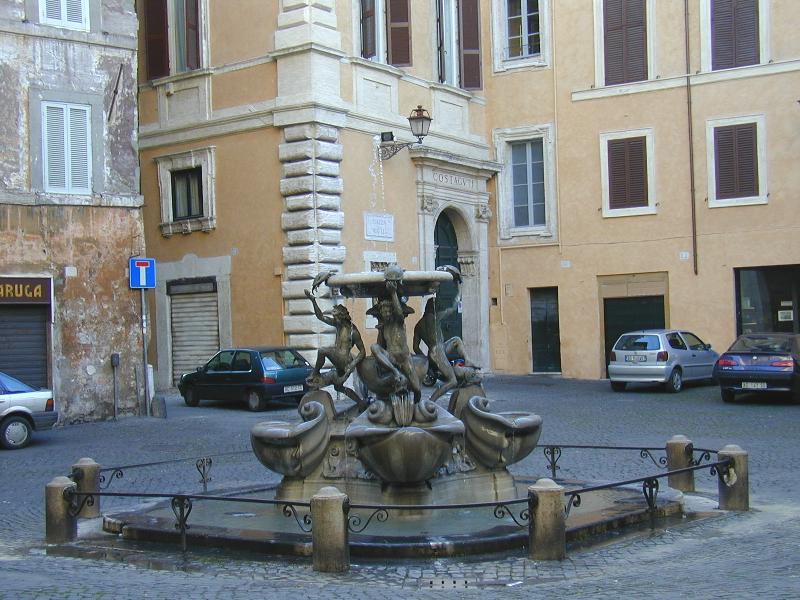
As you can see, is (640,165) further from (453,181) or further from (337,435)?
(337,435)

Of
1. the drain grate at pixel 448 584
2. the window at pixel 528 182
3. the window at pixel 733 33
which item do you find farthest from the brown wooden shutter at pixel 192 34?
the drain grate at pixel 448 584

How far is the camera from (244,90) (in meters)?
24.9

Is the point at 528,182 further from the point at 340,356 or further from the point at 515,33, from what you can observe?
the point at 340,356

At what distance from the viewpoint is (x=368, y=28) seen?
84.9 feet

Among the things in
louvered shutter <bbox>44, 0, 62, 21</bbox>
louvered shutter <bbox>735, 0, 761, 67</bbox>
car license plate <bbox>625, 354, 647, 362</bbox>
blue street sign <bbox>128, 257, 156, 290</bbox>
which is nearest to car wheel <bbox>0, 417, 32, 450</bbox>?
blue street sign <bbox>128, 257, 156, 290</bbox>

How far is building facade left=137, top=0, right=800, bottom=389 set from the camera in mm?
24469

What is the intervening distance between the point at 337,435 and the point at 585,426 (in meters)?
9.01

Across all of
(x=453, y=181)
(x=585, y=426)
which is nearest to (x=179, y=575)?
A: (x=585, y=426)

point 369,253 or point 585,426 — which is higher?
point 369,253

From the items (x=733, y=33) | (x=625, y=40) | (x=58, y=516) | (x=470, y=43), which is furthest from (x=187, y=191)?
(x=58, y=516)

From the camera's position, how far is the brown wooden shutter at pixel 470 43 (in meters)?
28.9

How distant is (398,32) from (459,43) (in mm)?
2914

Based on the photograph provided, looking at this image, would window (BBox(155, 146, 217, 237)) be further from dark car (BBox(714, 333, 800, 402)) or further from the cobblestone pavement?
dark car (BBox(714, 333, 800, 402))

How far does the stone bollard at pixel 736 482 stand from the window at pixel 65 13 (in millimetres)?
15137
